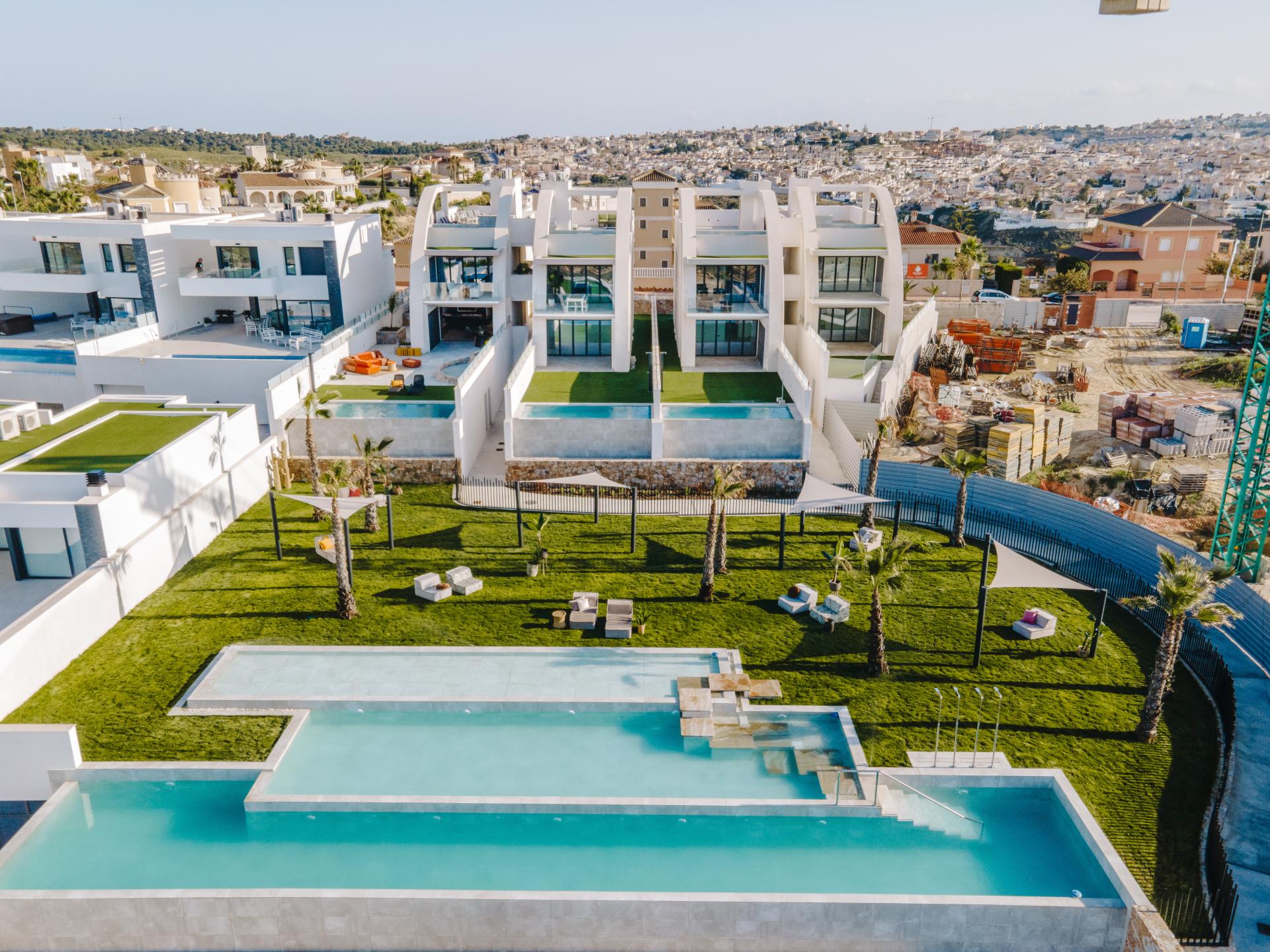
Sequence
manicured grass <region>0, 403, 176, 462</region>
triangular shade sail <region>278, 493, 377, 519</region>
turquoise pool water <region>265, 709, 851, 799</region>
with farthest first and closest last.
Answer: manicured grass <region>0, 403, 176, 462</region>
triangular shade sail <region>278, 493, 377, 519</region>
turquoise pool water <region>265, 709, 851, 799</region>

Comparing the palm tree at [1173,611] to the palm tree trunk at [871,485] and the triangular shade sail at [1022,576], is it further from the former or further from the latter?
the palm tree trunk at [871,485]

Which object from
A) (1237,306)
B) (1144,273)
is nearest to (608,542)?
(1237,306)

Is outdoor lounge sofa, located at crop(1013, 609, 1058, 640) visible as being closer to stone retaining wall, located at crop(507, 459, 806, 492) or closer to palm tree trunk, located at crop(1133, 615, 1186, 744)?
palm tree trunk, located at crop(1133, 615, 1186, 744)

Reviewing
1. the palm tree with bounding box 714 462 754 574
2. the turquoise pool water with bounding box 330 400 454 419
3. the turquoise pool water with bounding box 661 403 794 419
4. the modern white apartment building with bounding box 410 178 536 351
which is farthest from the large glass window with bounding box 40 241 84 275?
the palm tree with bounding box 714 462 754 574

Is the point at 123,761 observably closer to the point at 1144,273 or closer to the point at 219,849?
the point at 219,849

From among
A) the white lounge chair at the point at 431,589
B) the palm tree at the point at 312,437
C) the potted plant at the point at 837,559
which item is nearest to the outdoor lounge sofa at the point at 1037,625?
the potted plant at the point at 837,559

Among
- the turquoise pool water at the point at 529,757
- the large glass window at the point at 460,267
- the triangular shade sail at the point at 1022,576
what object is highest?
the large glass window at the point at 460,267
